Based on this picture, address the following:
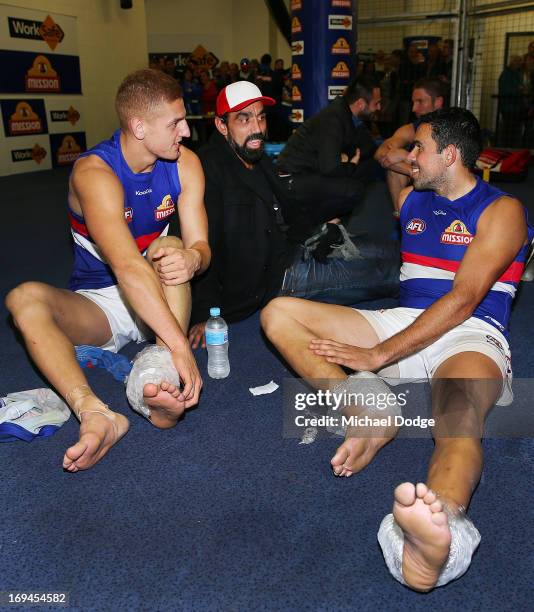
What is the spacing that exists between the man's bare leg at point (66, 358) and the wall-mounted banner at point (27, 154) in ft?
27.5

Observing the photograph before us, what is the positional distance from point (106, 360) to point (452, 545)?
1.79 m

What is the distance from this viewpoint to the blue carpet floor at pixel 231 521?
1.52m

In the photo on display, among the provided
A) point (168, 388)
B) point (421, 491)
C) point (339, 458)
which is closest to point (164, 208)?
point (168, 388)

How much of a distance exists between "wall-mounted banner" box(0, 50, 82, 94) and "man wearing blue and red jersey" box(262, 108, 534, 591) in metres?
9.02

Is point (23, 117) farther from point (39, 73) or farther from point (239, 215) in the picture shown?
point (239, 215)

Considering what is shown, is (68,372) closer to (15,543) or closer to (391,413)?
(15,543)

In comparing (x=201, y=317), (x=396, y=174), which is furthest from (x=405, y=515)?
(x=396, y=174)

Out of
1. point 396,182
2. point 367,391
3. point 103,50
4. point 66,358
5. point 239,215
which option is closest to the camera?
point 367,391

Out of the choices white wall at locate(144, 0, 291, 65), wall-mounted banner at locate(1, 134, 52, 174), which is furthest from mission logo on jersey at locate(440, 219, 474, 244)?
white wall at locate(144, 0, 291, 65)

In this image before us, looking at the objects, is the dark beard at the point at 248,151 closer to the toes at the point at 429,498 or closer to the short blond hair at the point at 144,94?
the short blond hair at the point at 144,94

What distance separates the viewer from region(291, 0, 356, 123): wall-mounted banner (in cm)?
751

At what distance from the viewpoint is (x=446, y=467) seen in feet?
5.25

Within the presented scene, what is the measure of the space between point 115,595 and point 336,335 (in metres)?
1.19

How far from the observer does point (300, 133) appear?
4.83 m
